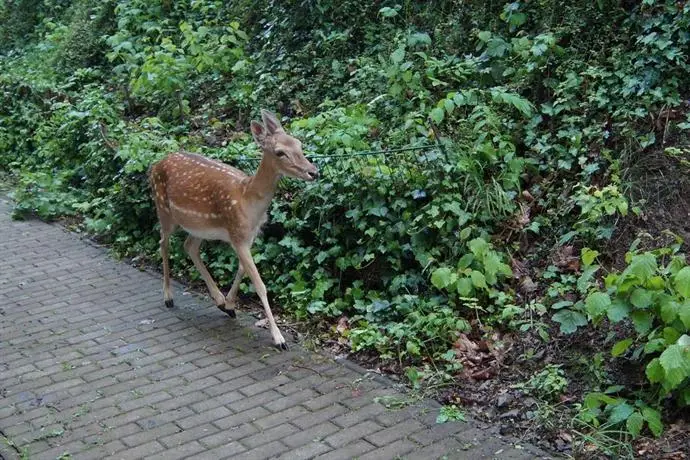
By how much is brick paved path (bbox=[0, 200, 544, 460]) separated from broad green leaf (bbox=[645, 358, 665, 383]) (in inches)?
32.6

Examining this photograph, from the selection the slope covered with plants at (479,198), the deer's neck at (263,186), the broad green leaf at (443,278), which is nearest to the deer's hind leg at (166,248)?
the slope covered with plants at (479,198)

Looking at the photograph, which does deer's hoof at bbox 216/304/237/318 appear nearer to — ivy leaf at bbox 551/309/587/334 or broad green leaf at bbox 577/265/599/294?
ivy leaf at bbox 551/309/587/334

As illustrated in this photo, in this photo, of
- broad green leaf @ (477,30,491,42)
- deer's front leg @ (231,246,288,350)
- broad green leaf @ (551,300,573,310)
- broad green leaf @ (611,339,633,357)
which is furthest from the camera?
broad green leaf @ (477,30,491,42)

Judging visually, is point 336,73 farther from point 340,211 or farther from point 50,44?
point 50,44

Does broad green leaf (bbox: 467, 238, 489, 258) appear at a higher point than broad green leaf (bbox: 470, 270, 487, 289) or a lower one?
higher

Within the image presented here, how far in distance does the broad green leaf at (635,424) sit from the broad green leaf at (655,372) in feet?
0.80

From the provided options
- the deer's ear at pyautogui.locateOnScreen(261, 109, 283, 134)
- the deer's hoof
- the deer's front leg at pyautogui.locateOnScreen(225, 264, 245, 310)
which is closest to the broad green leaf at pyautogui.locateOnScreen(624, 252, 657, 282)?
the deer's ear at pyautogui.locateOnScreen(261, 109, 283, 134)

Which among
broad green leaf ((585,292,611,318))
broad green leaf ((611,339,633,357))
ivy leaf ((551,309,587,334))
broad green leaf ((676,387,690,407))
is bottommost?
broad green leaf ((676,387,690,407))

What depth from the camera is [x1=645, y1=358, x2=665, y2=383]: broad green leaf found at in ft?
17.6

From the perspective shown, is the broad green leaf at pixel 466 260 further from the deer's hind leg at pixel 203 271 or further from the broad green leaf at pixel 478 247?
the deer's hind leg at pixel 203 271

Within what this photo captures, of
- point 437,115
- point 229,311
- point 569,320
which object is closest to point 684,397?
point 569,320

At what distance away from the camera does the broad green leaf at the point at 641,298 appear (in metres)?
5.62

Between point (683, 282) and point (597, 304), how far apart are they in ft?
1.83

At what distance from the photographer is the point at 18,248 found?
10.5 m
